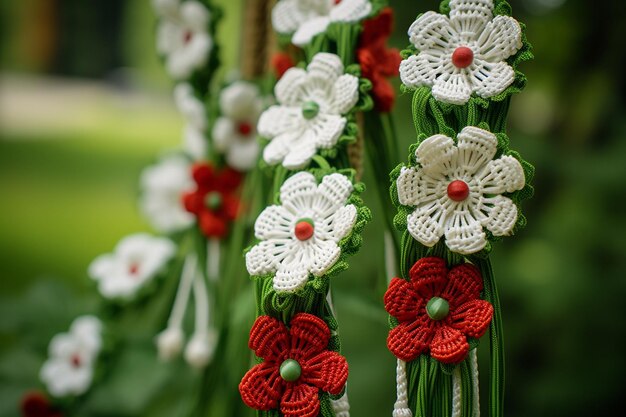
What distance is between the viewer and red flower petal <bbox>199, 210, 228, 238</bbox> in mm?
635

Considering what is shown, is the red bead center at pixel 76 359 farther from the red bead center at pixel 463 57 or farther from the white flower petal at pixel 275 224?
the red bead center at pixel 463 57

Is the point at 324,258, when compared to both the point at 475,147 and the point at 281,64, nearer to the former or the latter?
the point at 475,147

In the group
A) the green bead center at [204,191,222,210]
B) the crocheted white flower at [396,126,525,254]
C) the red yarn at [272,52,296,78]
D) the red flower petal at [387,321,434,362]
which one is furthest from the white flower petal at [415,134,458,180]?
the green bead center at [204,191,222,210]

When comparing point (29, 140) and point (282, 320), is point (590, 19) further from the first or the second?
point (29, 140)

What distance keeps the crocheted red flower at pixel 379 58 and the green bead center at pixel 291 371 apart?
Answer: 232 millimetres

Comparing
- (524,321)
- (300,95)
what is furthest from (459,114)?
(524,321)

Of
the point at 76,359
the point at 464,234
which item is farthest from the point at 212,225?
the point at 464,234

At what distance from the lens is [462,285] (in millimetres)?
371

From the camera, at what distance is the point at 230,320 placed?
603 millimetres

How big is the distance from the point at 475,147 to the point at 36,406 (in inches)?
22.9

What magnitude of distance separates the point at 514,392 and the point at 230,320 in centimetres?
67

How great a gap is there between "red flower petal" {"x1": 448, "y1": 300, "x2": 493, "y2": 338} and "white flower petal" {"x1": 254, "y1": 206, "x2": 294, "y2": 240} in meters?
0.13

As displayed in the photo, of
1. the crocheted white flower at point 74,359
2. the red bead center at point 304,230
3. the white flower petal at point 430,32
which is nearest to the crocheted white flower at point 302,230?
the red bead center at point 304,230

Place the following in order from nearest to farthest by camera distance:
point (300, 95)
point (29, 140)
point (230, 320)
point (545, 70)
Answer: point (300, 95), point (230, 320), point (545, 70), point (29, 140)
